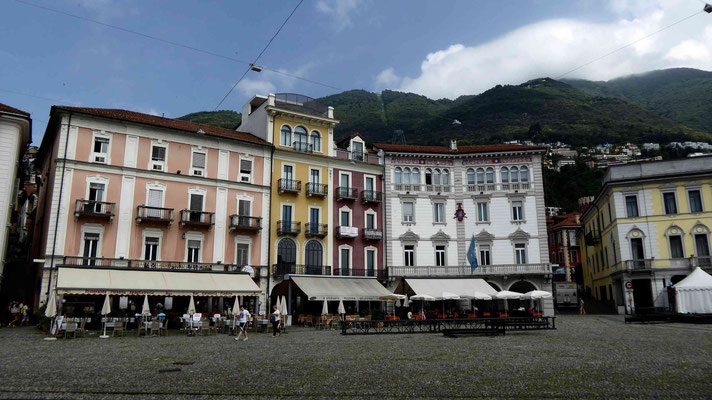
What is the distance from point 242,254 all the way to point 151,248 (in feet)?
18.7

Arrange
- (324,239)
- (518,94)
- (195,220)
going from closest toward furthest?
(195,220), (324,239), (518,94)

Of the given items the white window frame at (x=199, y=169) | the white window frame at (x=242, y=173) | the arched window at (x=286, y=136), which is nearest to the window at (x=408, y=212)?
the arched window at (x=286, y=136)

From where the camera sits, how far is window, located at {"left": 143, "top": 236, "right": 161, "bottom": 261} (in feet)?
99.6

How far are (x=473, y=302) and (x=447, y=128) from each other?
76.1 meters

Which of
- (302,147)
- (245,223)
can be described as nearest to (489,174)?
(302,147)

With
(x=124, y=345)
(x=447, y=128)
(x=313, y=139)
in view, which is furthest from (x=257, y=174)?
(x=447, y=128)

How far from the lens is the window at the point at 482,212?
133 feet

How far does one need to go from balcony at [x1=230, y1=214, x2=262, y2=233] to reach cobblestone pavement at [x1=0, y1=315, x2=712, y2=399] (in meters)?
14.1

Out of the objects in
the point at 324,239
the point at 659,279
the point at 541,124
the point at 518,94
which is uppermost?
the point at 518,94

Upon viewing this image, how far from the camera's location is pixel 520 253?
3959cm

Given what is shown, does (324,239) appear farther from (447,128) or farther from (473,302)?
(447,128)

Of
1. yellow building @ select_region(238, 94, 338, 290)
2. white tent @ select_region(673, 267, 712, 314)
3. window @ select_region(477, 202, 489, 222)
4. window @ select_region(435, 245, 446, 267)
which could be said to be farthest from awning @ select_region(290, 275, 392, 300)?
white tent @ select_region(673, 267, 712, 314)

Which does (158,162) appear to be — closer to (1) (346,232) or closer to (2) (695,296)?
(1) (346,232)

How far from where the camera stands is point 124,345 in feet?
61.2
